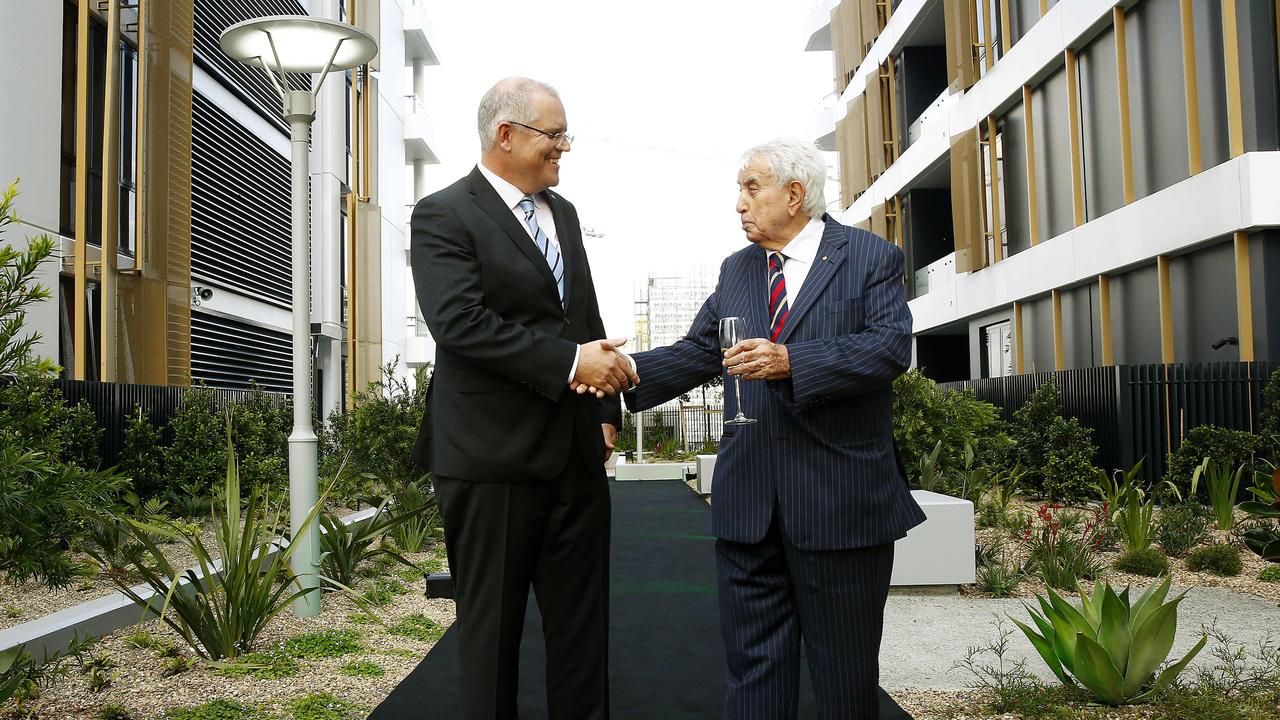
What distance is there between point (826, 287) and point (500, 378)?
96 centimetres

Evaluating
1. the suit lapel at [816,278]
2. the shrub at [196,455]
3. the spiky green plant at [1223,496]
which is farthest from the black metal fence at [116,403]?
the spiky green plant at [1223,496]

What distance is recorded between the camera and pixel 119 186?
35.7 ft

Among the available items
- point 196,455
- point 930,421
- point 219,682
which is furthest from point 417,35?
point 219,682

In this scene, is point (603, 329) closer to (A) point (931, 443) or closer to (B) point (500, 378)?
(B) point (500, 378)

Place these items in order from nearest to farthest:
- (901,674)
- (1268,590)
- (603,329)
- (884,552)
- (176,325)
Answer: (884,552), (603,329), (901,674), (1268,590), (176,325)

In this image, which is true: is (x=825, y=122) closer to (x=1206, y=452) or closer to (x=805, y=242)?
(x=1206, y=452)

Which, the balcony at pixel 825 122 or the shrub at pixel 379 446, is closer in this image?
the shrub at pixel 379 446

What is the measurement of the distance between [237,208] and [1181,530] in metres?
13.6

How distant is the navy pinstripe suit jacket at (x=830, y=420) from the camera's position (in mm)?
2660

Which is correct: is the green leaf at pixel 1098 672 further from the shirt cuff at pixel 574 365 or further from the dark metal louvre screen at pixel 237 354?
the dark metal louvre screen at pixel 237 354

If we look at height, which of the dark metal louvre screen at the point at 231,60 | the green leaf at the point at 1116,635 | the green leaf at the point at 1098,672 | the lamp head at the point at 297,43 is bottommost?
the green leaf at the point at 1098,672

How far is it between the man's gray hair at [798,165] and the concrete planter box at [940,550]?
3.96 m

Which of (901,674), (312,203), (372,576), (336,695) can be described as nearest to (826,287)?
(901,674)

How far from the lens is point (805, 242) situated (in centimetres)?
293
